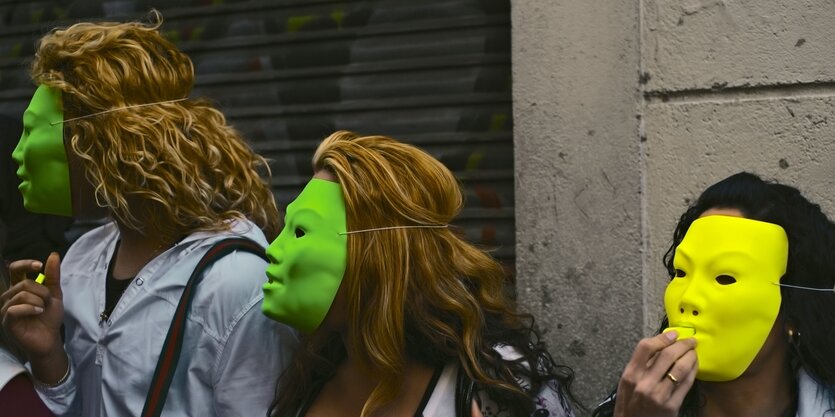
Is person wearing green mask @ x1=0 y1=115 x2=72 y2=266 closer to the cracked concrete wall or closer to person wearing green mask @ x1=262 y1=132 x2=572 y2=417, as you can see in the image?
the cracked concrete wall

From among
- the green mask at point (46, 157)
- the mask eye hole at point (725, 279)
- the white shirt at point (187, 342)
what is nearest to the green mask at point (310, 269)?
the white shirt at point (187, 342)

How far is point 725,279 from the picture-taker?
253cm

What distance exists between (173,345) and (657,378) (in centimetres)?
123

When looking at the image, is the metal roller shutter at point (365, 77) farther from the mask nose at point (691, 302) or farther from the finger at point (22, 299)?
the mask nose at point (691, 302)

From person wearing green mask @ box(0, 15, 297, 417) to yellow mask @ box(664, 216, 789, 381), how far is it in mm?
1083

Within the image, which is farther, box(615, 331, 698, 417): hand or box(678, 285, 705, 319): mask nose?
box(678, 285, 705, 319): mask nose

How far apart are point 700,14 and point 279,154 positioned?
2015 millimetres

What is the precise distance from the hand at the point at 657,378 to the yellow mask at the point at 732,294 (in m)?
0.08

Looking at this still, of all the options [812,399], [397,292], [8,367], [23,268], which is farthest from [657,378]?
[23,268]

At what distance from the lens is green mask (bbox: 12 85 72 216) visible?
124 inches

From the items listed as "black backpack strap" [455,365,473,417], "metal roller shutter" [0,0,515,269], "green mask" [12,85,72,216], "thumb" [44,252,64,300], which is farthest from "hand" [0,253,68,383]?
"metal roller shutter" [0,0,515,269]

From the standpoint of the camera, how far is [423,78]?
4598 millimetres

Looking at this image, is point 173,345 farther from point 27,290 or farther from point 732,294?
point 732,294

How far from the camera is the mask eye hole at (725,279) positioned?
2523mm
